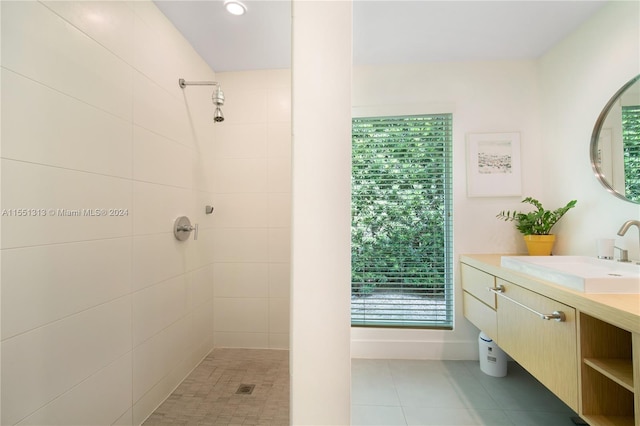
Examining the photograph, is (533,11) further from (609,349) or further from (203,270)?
(203,270)

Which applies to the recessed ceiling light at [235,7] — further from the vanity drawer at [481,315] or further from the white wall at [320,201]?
the vanity drawer at [481,315]

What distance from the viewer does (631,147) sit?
146 cm

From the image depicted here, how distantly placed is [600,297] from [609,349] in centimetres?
19

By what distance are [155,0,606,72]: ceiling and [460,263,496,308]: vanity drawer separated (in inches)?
61.4

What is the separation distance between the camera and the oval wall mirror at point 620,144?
1439 mm

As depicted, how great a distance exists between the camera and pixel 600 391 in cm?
98

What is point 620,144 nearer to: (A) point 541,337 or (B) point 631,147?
(B) point 631,147

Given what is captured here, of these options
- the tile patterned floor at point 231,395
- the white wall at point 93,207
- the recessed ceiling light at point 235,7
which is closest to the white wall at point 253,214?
the tile patterned floor at point 231,395

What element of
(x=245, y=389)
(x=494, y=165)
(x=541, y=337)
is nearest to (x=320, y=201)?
(x=541, y=337)

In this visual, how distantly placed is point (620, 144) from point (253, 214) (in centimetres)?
231

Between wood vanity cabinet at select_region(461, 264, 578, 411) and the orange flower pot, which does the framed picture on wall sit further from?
wood vanity cabinet at select_region(461, 264, 578, 411)

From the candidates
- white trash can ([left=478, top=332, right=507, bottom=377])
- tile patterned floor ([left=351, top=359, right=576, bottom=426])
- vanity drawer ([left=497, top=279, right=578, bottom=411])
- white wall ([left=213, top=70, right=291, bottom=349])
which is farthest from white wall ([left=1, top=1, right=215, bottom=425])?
white trash can ([left=478, top=332, right=507, bottom=377])

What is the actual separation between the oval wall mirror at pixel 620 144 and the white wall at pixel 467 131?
452 mm

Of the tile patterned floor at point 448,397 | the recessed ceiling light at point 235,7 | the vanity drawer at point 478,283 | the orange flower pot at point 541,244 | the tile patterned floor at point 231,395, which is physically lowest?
the tile patterned floor at point 448,397
